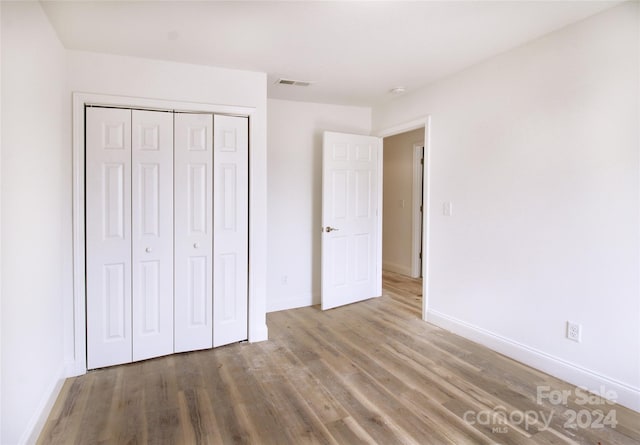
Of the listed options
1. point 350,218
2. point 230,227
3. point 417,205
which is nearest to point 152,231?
point 230,227

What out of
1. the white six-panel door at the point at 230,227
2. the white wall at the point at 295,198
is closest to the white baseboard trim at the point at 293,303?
the white wall at the point at 295,198

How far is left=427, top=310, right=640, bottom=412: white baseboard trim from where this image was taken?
221cm

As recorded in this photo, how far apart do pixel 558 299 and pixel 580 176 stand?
0.87 m

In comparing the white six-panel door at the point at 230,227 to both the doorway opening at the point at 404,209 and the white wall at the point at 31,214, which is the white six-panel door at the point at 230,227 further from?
the doorway opening at the point at 404,209

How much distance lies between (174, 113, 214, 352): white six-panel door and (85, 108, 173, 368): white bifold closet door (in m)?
0.07

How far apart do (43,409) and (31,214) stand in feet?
3.73

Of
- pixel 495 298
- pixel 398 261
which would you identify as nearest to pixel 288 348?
pixel 495 298

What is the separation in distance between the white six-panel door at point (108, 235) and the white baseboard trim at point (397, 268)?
4225mm

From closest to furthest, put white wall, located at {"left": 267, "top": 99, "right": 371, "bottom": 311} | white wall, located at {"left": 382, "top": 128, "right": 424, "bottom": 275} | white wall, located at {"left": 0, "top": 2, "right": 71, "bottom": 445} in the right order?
white wall, located at {"left": 0, "top": 2, "right": 71, "bottom": 445} < white wall, located at {"left": 267, "top": 99, "right": 371, "bottom": 311} < white wall, located at {"left": 382, "top": 128, "right": 424, "bottom": 275}

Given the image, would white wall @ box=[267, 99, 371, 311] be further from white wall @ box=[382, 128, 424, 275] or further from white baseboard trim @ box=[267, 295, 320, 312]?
white wall @ box=[382, 128, 424, 275]

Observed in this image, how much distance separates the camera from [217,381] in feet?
8.43

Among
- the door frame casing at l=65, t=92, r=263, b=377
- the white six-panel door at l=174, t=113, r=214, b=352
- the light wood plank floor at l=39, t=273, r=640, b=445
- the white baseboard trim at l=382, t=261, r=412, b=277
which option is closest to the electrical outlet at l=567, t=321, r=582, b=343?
the light wood plank floor at l=39, t=273, r=640, b=445

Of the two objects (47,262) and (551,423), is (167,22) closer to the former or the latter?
(47,262)

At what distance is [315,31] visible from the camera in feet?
7.97
